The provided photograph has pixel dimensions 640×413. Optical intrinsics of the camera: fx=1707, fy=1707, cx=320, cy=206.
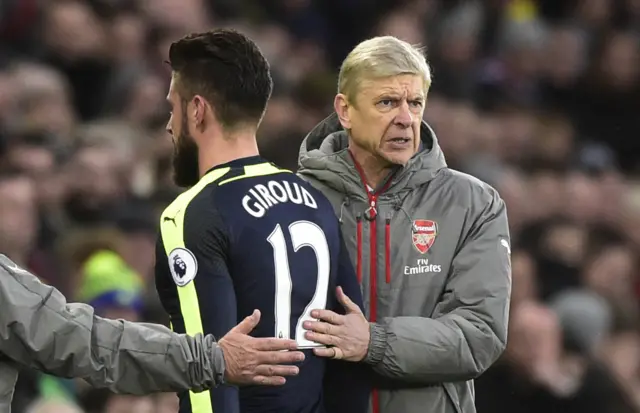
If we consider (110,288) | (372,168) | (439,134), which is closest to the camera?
(372,168)

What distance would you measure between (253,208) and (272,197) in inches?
3.4

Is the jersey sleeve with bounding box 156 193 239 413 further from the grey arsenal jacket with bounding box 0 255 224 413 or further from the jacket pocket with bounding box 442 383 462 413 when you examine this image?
the jacket pocket with bounding box 442 383 462 413

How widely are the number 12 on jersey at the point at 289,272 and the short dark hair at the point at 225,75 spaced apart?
1.12ft

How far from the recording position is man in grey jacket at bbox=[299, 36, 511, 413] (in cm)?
486

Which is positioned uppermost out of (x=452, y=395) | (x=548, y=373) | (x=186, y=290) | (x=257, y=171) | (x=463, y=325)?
(x=257, y=171)

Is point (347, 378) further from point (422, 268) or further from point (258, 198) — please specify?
point (258, 198)

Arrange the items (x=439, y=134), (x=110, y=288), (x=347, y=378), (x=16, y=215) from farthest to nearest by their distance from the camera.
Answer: (x=439, y=134)
(x=16, y=215)
(x=110, y=288)
(x=347, y=378)

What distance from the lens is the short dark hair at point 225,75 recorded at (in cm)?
Answer: 462

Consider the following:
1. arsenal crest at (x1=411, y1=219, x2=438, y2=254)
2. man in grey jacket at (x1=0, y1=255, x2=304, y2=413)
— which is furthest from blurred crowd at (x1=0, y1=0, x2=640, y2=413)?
man in grey jacket at (x1=0, y1=255, x2=304, y2=413)

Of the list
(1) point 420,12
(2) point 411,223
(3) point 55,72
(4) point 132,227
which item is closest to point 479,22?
(1) point 420,12

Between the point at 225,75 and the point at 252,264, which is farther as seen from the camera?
the point at 225,75

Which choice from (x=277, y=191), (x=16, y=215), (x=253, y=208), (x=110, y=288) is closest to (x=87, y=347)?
(x=253, y=208)

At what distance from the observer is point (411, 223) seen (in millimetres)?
5008

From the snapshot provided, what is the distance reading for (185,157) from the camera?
4.71 meters
